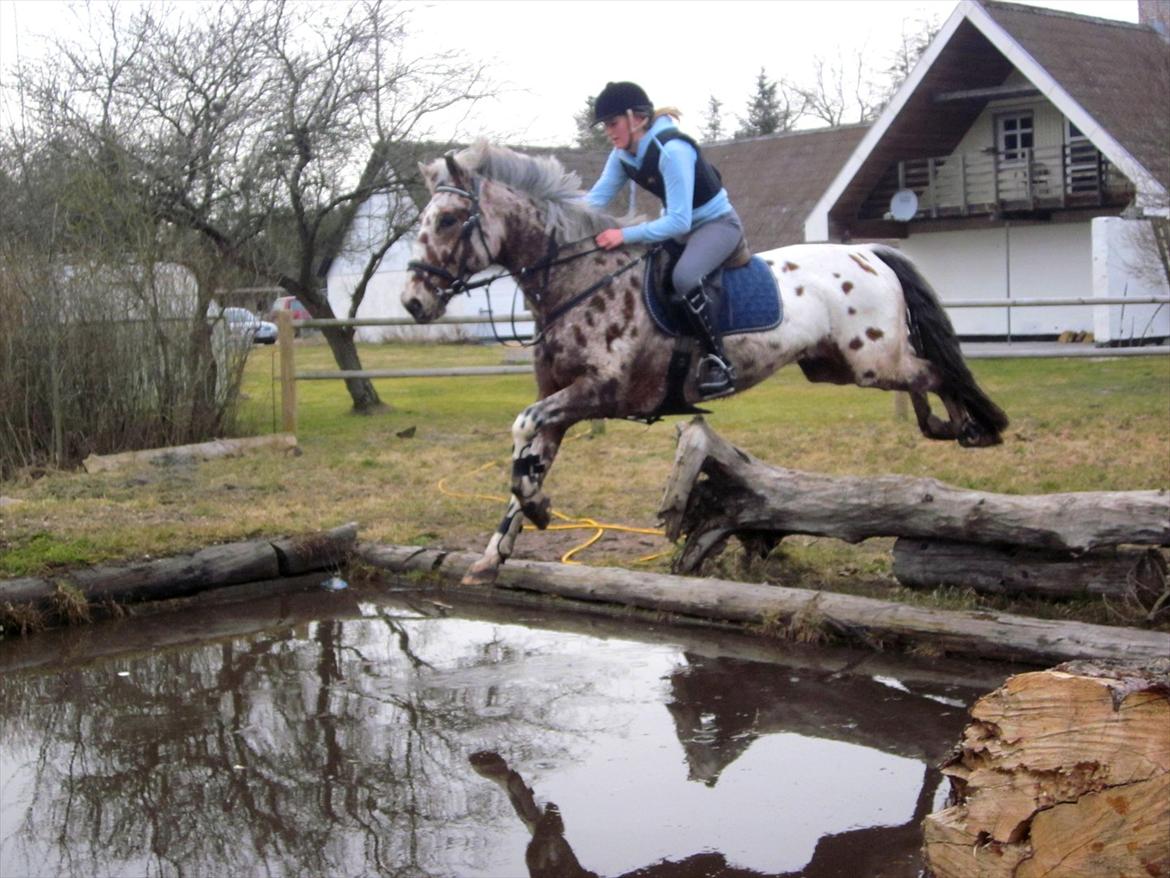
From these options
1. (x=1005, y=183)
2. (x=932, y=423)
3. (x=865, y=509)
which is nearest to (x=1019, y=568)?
(x=865, y=509)

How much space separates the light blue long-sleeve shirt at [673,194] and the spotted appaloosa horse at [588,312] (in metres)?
0.28

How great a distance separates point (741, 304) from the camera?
7695 millimetres

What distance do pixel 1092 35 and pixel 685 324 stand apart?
76.5 feet

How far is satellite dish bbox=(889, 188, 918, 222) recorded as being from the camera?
28641 mm

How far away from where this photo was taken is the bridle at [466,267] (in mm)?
7402

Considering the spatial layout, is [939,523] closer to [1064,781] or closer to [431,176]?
[431,176]

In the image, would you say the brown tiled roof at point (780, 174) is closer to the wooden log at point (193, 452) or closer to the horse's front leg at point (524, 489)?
the wooden log at point (193, 452)

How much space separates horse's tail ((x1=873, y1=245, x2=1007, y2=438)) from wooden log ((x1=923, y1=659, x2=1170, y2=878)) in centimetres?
522

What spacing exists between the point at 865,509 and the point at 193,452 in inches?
303

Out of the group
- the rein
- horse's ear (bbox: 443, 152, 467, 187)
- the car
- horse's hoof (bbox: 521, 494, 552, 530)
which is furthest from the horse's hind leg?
the car

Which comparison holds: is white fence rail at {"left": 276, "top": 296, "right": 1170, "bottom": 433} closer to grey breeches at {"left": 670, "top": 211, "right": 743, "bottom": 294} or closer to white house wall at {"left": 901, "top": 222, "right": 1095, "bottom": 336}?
grey breeches at {"left": 670, "top": 211, "right": 743, "bottom": 294}

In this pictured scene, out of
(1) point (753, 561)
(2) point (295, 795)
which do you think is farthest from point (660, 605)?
(2) point (295, 795)

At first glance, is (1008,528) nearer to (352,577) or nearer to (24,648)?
(352,577)

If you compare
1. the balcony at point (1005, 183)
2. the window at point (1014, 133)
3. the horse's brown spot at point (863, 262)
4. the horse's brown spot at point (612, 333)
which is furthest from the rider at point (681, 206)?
the window at point (1014, 133)
